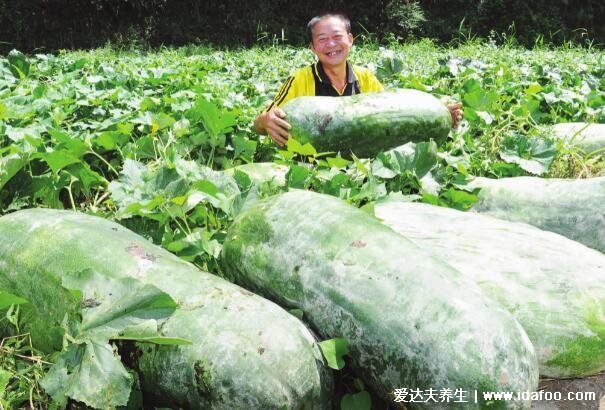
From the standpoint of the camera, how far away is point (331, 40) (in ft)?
13.5

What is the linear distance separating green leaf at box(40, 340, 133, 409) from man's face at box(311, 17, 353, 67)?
286 centimetres

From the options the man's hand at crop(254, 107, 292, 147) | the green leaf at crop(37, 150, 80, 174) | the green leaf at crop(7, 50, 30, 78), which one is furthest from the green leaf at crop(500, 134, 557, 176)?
the green leaf at crop(7, 50, 30, 78)

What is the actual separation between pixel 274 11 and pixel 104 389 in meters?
16.0

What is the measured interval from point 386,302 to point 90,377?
768 millimetres

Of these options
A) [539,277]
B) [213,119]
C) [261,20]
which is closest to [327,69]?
[213,119]

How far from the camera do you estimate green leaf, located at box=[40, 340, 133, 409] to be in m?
1.60

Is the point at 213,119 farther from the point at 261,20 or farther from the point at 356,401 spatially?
the point at 261,20

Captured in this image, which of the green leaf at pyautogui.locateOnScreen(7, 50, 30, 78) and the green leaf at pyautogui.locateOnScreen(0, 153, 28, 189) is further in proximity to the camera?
the green leaf at pyautogui.locateOnScreen(7, 50, 30, 78)

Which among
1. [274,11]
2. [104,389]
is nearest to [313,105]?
[104,389]

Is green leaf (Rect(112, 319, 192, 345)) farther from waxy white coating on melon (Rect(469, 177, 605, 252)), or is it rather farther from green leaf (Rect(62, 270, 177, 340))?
waxy white coating on melon (Rect(469, 177, 605, 252))

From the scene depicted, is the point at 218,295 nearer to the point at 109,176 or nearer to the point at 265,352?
the point at 265,352

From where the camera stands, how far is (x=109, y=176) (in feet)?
10.8

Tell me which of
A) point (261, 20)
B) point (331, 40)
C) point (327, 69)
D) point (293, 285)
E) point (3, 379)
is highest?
point (331, 40)

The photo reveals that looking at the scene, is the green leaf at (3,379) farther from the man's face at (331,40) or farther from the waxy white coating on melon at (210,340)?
the man's face at (331,40)
